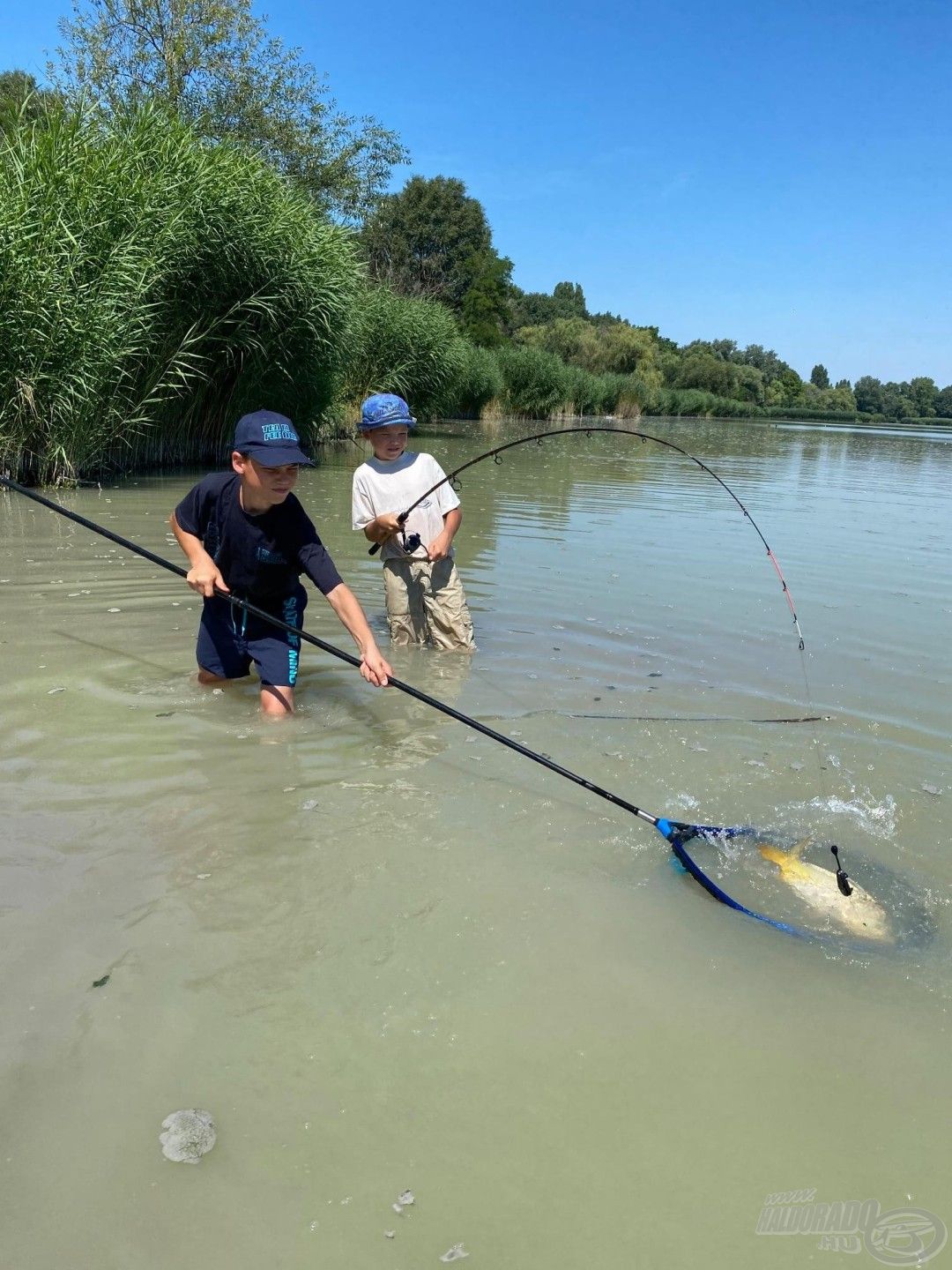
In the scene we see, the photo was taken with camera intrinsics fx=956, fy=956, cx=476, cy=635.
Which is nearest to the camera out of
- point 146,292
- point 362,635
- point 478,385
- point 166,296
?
point 362,635

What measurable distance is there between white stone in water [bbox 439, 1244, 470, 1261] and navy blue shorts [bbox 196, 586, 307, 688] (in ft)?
10.7

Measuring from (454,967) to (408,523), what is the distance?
3663 mm

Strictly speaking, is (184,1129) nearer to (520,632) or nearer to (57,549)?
(520,632)

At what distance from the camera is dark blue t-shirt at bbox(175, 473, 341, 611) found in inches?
186

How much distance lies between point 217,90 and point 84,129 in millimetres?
16387

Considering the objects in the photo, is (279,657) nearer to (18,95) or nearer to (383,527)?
(383,527)

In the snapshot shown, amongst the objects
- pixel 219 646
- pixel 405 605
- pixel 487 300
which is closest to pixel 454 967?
pixel 219 646

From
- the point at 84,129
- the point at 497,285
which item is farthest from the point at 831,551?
the point at 497,285

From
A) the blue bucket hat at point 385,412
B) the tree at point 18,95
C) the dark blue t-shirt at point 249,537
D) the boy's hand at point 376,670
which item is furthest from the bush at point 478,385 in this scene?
the boy's hand at point 376,670

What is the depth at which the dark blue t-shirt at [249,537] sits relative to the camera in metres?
4.72

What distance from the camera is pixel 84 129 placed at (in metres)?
12.8

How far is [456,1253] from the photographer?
6.31ft

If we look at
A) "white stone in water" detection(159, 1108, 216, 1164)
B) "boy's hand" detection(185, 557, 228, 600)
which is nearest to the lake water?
"white stone in water" detection(159, 1108, 216, 1164)

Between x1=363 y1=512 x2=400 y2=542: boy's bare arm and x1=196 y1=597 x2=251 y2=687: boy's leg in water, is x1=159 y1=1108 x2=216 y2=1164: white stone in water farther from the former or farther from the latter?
x1=363 y1=512 x2=400 y2=542: boy's bare arm
